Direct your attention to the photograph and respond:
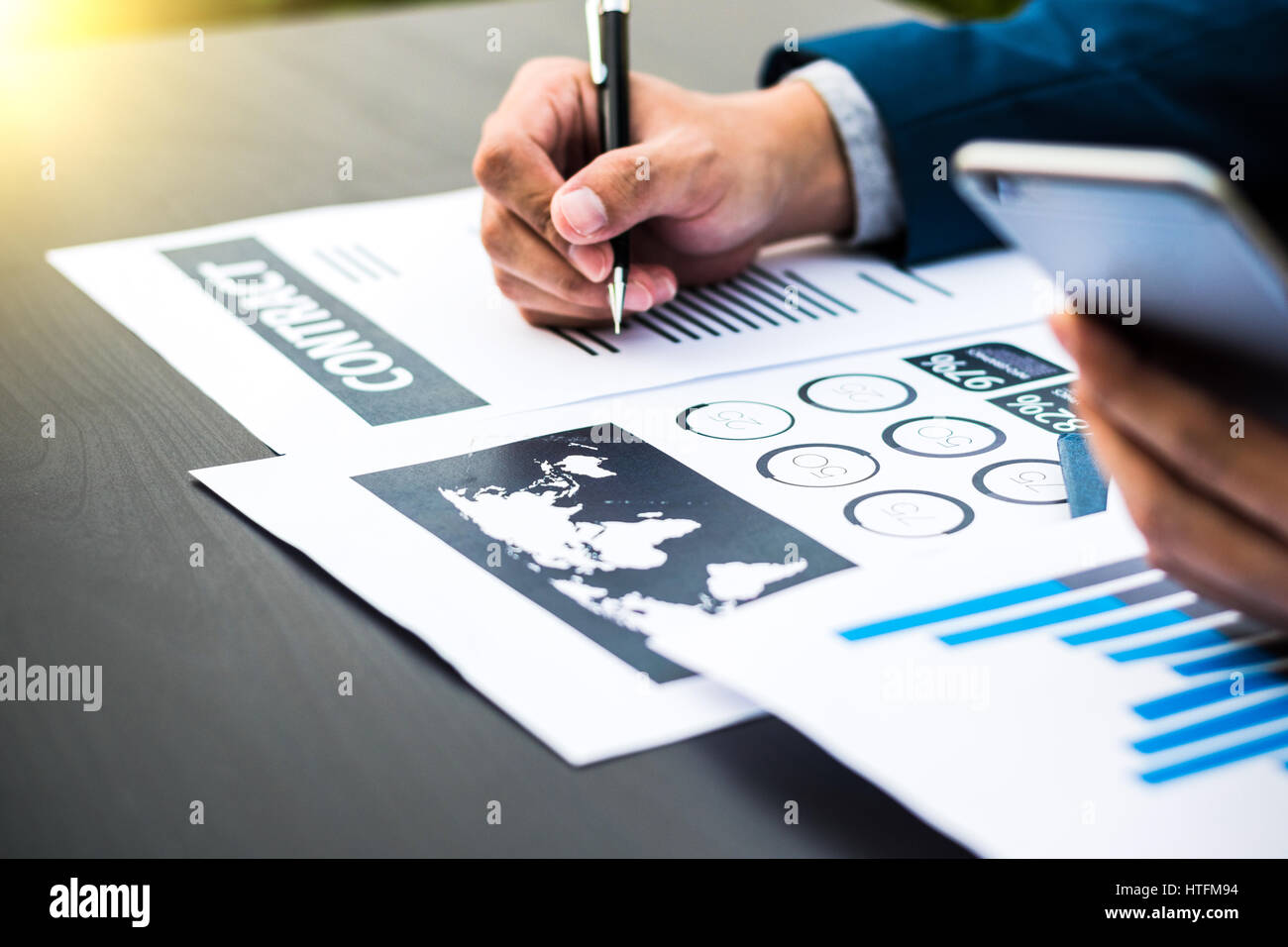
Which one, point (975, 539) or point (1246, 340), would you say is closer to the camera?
point (1246, 340)

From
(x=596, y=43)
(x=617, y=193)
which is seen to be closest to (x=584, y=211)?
(x=617, y=193)

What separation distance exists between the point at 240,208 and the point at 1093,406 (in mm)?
713

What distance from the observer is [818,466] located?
26.6 inches

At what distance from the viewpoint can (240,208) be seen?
102cm

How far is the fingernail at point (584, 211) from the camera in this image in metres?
0.78

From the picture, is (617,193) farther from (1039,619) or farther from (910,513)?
(1039,619)

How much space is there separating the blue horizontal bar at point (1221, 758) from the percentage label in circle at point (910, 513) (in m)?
0.17

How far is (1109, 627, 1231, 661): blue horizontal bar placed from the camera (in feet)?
1.70

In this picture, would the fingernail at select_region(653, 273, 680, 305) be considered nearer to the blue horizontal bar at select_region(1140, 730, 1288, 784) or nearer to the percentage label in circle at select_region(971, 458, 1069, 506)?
the percentage label in circle at select_region(971, 458, 1069, 506)
